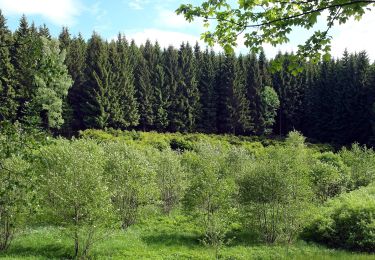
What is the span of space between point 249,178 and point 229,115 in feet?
187

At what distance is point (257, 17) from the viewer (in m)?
5.43

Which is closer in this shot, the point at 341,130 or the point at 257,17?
the point at 257,17

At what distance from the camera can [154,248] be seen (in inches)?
900

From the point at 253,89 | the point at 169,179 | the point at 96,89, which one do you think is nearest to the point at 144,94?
the point at 96,89

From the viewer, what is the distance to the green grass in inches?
837

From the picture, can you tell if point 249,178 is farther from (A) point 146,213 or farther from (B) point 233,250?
(A) point 146,213

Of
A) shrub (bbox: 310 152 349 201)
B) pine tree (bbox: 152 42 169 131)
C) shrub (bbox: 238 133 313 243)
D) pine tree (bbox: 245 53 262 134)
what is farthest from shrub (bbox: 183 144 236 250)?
pine tree (bbox: 245 53 262 134)

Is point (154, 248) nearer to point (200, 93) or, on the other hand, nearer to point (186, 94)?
point (186, 94)

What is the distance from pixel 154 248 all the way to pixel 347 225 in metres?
13.3

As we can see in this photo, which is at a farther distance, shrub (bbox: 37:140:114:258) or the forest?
shrub (bbox: 37:140:114:258)

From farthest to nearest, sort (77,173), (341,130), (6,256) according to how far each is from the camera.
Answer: (341,130) < (77,173) < (6,256)

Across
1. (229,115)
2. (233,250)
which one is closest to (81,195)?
(233,250)

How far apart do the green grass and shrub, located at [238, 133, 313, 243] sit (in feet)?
3.87

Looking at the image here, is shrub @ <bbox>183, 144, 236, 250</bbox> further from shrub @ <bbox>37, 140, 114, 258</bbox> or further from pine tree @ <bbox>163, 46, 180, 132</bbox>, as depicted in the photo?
pine tree @ <bbox>163, 46, 180, 132</bbox>
